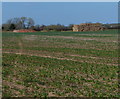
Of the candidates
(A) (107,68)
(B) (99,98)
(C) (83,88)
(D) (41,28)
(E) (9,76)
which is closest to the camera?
(B) (99,98)

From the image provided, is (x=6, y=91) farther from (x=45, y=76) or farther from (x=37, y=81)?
(x=45, y=76)

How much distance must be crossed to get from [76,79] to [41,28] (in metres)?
106

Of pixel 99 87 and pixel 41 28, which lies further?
pixel 41 28

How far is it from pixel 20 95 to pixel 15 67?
5.44 m

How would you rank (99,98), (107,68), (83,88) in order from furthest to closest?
(107,68)
(83,88)
(99,98)

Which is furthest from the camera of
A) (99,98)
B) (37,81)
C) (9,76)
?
(9,76)

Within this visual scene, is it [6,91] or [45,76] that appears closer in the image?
[6,91]

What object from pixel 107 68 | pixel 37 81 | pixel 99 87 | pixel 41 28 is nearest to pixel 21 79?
pixel 37 81

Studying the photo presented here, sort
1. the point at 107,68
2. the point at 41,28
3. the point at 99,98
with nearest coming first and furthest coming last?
the point at 99,98 → the point at 107,68 → the point at 41,28

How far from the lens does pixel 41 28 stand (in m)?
116

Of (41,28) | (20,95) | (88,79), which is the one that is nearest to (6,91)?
(20,95)

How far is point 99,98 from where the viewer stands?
27.7ft

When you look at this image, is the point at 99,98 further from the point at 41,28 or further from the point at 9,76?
the point at 41,28

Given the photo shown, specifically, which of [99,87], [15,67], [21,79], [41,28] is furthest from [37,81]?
[41,28]
